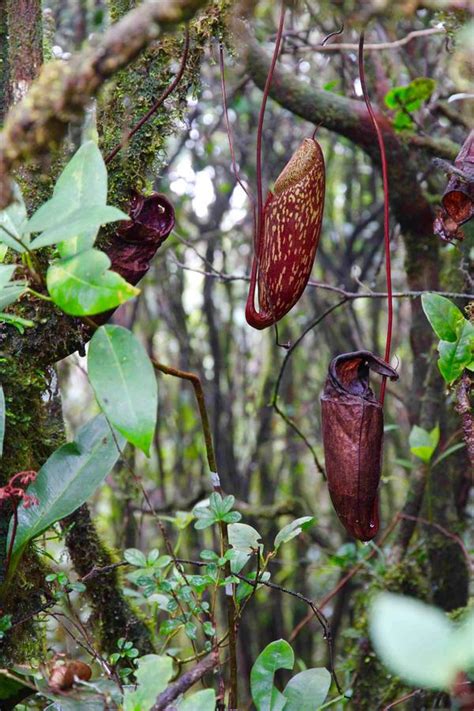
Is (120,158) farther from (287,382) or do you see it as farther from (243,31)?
(287,382)

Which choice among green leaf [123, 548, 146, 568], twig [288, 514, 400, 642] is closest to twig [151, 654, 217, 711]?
green leaf [123, 548, 146, 568]

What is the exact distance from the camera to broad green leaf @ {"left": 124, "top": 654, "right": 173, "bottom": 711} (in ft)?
1.90

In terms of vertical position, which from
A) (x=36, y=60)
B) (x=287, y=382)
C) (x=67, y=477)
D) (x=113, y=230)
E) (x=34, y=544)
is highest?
(x=36, y=60)

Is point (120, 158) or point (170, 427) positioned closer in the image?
point (120, 158)

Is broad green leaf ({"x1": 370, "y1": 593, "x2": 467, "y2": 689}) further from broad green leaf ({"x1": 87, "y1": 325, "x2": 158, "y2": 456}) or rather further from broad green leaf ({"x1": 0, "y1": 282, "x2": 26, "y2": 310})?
broad green leaf ({"x1": 0, "y1": 282, "x2": 26, "y2": 310})

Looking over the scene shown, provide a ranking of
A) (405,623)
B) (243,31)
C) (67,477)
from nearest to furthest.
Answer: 1. (405,623)
2. (67,477)
3. (243,31)

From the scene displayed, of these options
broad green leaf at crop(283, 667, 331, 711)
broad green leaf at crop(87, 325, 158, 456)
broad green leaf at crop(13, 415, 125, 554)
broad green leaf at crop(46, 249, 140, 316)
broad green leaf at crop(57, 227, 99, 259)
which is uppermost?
broad green leaf at crop(57, 227, 99, 259)

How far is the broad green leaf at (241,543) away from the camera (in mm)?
850

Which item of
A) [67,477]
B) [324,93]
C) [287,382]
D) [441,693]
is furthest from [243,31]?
[287,382]

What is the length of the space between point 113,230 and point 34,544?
38 centimetres

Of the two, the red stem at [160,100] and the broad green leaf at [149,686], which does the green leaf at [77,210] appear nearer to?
the red stem at [160,100]

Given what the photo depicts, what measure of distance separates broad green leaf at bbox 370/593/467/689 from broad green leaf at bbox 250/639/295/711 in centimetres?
48

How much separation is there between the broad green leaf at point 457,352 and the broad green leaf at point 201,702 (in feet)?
1.34

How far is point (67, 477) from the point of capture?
757mm
